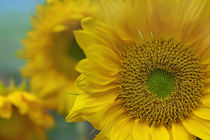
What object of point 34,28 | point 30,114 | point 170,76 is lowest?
point 30,114

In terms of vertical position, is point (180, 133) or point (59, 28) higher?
point (59, 28)

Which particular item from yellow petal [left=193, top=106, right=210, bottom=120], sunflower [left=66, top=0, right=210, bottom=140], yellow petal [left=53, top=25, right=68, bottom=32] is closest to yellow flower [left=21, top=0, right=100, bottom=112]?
yellow petal [left=53, top=25, right=68, bottom=32]

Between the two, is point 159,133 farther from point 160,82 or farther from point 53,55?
point 53,55

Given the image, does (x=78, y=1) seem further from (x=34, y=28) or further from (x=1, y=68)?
(x=1, y=68)

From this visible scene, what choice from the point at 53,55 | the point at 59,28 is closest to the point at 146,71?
the point at 59,28

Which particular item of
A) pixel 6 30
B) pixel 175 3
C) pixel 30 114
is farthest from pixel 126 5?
pixel 6 30

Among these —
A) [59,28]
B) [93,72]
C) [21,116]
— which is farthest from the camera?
[21,116]

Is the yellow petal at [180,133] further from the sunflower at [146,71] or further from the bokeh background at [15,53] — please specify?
the bokeh background at [15,53]

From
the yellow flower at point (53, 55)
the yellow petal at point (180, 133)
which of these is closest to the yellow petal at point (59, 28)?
the yellow flower at point (53, 55)
